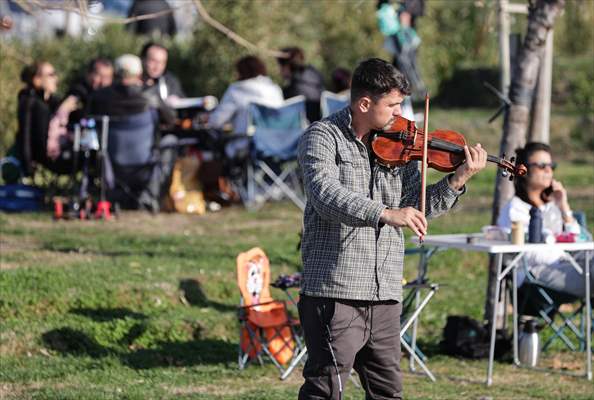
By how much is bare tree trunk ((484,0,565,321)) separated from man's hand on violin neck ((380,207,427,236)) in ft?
13.8

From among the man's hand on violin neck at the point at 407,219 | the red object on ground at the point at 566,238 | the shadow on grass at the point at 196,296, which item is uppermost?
the man's hand on violin neck at the point at 407,219

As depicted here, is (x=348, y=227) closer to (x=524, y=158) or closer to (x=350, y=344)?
(x=350, y=344)

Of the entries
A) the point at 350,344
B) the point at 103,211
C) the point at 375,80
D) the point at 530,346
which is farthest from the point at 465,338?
the point at 103,211

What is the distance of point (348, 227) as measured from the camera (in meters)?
5.32

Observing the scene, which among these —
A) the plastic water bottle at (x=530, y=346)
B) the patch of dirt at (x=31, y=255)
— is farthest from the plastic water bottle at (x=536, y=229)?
the patch of dirt at (x=31, y=255)

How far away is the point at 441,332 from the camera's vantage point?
9.33 metres

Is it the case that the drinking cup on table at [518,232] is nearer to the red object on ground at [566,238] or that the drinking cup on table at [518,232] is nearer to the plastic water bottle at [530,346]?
the red object on ground at [566,238]

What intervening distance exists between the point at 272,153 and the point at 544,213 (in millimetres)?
5111

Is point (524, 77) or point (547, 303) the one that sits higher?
point (524, 77)

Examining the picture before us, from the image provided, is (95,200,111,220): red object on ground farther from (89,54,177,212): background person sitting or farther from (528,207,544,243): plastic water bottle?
(528,207,544,243): plastic water bottle

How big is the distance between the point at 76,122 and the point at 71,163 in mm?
413

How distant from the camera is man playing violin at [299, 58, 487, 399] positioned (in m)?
5.26

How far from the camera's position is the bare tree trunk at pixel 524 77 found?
9086 millimetres

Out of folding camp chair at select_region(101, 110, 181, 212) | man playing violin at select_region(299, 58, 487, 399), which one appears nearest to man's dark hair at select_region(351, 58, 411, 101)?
man playing violin at select_region(299, 58, 487, 399)
